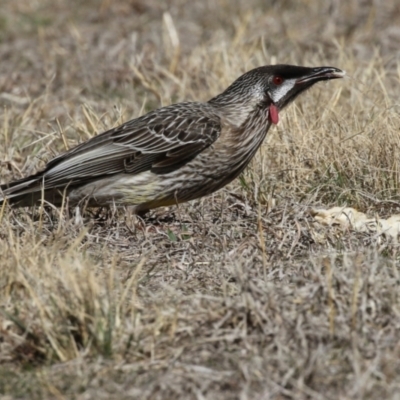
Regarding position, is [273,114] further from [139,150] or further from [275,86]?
[139,150]

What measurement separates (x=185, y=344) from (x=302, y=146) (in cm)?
267

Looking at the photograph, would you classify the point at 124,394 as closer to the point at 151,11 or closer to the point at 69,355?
the point at 69,355

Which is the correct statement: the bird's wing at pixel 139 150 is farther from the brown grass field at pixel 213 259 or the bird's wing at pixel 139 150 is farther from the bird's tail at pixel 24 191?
the brown grass field at pixel 213 259

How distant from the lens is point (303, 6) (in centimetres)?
1160

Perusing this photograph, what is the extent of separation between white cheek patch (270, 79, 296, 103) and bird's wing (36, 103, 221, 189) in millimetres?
442

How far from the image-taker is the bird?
6156mm

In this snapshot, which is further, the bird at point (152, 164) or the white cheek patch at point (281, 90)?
the white cheek patch at point (281, 90)

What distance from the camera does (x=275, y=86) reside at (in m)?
6.60

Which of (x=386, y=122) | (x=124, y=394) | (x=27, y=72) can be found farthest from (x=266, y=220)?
(x=27, y=72)

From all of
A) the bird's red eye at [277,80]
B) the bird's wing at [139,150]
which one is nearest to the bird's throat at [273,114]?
the bird's red eye at [277,80]

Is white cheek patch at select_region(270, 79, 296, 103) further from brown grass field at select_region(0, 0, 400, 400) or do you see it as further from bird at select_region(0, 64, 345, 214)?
brown grass field at select_region(0, 0, 400, 400)

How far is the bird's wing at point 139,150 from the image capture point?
6.19m

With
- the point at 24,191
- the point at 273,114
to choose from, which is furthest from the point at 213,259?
the point at 273,114

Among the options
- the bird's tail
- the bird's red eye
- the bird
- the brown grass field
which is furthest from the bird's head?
the bird's tail
